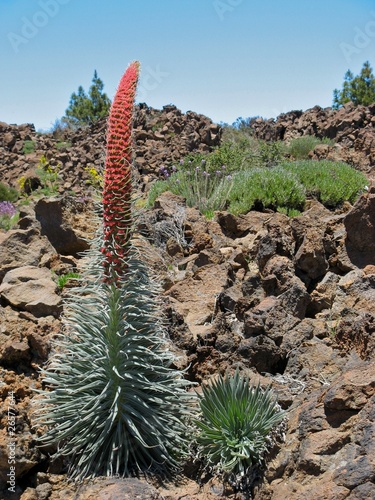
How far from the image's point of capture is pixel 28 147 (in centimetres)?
2011

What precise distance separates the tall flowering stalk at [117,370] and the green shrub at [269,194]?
183 inches

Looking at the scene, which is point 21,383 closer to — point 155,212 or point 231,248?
point 231,248

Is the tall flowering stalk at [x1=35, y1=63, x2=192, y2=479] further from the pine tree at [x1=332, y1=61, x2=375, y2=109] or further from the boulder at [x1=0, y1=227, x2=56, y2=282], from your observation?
the pine tree at [x1=332, y1=61, x2=375, y2=109]

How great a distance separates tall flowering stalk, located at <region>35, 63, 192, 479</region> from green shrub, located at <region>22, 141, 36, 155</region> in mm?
17184

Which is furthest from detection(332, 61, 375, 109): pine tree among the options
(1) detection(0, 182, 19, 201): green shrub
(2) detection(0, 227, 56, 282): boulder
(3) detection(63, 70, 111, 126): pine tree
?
(2) detection(0, 227, 56, 282): boulder

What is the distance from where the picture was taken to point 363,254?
482 cm

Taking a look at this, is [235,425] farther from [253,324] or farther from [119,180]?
[119,180]

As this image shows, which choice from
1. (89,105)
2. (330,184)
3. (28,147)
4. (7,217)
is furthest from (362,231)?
(89,105)

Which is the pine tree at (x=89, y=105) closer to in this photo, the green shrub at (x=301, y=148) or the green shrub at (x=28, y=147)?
the green shrub at (x=28, y=147)

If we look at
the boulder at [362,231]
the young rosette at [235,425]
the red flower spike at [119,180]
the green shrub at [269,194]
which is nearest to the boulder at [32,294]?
the red flower spike at [119,180]

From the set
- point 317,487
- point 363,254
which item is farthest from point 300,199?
point 317,487

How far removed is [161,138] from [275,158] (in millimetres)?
A: 3890

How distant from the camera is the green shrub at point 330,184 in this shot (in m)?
8.65

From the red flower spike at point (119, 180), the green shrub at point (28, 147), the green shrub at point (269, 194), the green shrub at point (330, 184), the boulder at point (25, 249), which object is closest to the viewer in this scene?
the red flower spike at point (119, 180)
